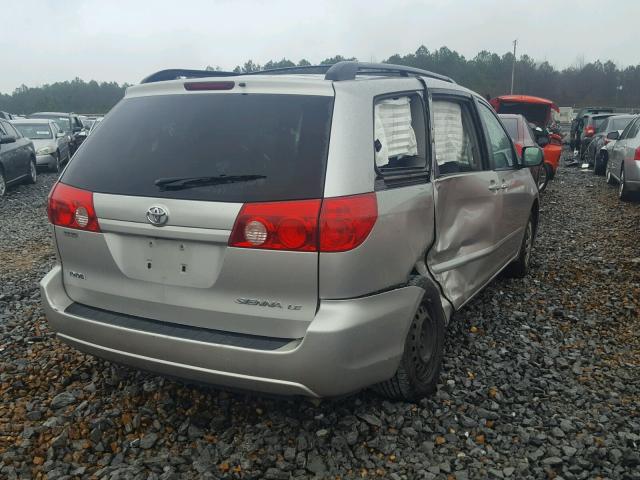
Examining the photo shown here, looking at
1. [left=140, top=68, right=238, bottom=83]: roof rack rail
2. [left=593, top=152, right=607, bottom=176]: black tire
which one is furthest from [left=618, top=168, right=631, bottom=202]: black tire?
[left=140, top=68, right=238, bottom=83]: roof rack rail

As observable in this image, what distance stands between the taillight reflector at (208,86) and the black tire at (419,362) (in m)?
1.46

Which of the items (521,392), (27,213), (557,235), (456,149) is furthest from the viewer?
(27,213)

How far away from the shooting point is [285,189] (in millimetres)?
2486

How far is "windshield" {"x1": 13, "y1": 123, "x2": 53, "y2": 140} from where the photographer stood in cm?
1736

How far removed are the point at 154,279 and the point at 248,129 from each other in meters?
0.80

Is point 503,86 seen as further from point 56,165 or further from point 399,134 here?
point 399,134

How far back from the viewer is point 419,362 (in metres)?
3.13

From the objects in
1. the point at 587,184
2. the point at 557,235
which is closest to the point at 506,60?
the point at 587,184

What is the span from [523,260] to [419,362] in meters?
2.84

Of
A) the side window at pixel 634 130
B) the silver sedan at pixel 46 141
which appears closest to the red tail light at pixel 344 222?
the side window at pixel 634 130

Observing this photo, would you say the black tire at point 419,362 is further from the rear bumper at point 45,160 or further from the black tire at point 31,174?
the rear bumper at point 45,160

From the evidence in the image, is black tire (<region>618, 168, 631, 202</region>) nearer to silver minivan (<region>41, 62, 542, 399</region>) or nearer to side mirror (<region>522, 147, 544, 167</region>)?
side mirror (<region>522, 147, 544, 167</region>)

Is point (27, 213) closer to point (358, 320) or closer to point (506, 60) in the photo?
point (358, 320)

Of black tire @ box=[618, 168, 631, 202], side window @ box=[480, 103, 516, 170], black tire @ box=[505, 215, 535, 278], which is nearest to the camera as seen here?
side window @ box=[480, 103, 516, 170]
